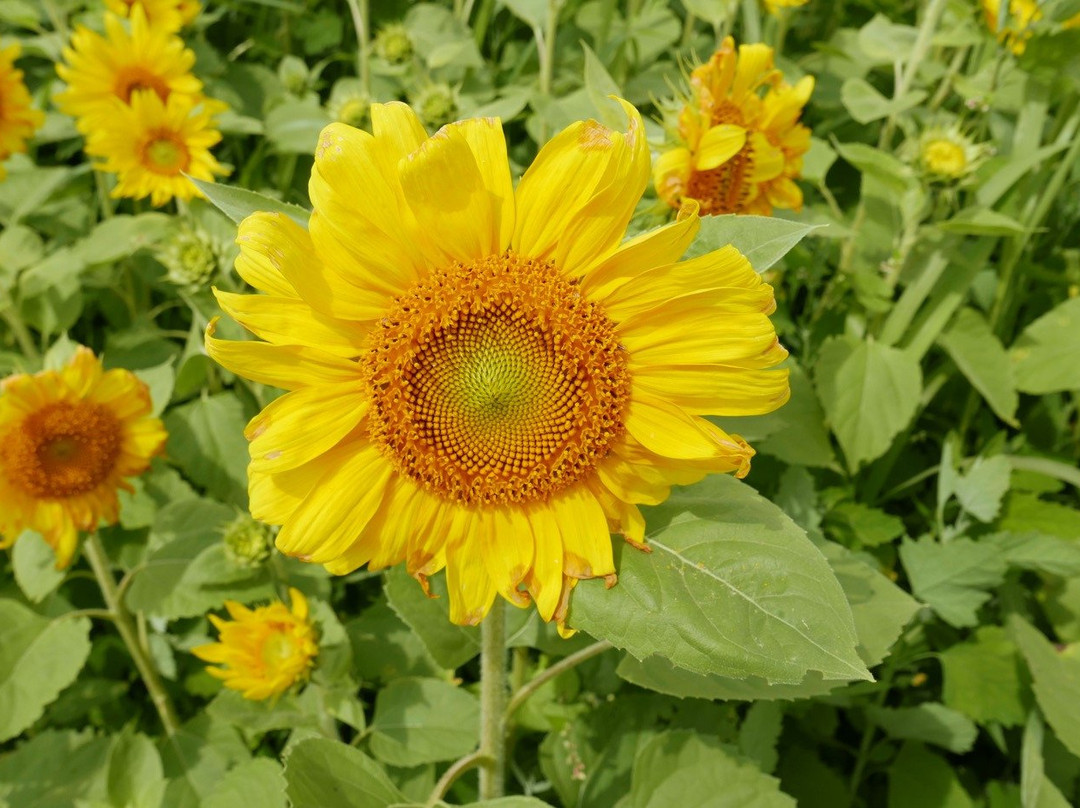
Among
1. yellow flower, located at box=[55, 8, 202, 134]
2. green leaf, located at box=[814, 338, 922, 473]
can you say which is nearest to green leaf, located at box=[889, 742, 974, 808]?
green leaf, located at box=[814, 338, 922, 473]

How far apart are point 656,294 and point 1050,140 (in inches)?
98.9

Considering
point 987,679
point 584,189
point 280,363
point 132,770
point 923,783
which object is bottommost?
point 923,783

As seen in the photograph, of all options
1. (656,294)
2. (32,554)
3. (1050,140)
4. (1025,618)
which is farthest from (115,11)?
(1025,618)

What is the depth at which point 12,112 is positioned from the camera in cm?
306

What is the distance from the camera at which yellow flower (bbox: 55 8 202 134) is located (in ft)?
9.85

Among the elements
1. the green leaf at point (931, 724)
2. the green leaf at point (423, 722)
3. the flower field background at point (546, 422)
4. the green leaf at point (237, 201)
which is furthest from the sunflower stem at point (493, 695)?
the green leaf at point (931, 724)

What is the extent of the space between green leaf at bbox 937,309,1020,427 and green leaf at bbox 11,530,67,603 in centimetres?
285

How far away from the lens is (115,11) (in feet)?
10.5

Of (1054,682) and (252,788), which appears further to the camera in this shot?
(1054,682)

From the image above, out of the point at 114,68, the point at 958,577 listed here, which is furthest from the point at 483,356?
the point at 114,68

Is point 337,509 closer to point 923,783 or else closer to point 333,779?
point 333,779

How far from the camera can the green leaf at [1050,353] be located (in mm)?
2564

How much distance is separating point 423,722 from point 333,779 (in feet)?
2.11

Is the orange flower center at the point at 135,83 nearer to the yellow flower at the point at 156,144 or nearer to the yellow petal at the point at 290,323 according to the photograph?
the yellow flower at the point at 156,144
